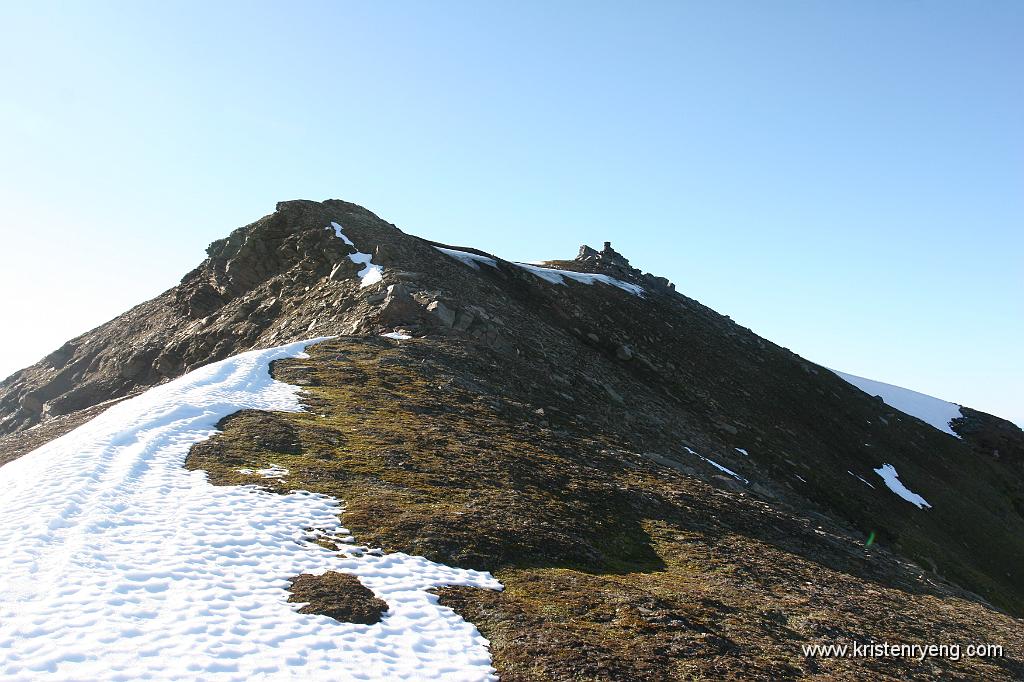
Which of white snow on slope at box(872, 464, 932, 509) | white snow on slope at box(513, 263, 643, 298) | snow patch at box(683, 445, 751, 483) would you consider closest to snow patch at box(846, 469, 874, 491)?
white snow on slope at box(872, 464, 932, 509)

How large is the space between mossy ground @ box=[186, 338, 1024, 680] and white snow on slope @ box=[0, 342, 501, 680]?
0.85 meters

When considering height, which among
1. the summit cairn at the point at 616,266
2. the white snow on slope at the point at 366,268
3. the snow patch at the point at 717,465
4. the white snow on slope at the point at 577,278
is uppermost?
the summit cairn at the point at 616,266

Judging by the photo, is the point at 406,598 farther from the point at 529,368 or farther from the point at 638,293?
the point at 638,293

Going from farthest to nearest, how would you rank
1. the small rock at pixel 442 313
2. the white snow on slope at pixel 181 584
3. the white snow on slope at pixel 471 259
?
the white snow on slope at pixel 471 259
the small rock at pixel 442 313
the white snow on slope at pixel 181 584

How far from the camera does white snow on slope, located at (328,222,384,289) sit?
124 feet

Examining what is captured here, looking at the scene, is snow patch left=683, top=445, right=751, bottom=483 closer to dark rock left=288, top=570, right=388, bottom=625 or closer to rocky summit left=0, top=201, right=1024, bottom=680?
rocky summit left=0, top=201, right=1024, bottom=680

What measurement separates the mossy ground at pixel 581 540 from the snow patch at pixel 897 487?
31523 millimetres

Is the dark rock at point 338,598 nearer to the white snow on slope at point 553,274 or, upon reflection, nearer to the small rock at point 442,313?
the small rock at point 442,313

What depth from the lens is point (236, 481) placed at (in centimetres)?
1605

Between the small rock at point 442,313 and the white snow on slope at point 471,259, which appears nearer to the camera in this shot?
the small rock at point 442,313

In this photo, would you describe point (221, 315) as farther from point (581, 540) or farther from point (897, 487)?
point (897, 487)

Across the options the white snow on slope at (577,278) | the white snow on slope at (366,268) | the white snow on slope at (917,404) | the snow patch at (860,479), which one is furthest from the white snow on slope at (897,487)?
the white snow on slope at (366,268)

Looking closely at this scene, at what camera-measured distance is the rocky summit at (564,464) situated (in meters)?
12.6

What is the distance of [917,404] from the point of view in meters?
99.6
